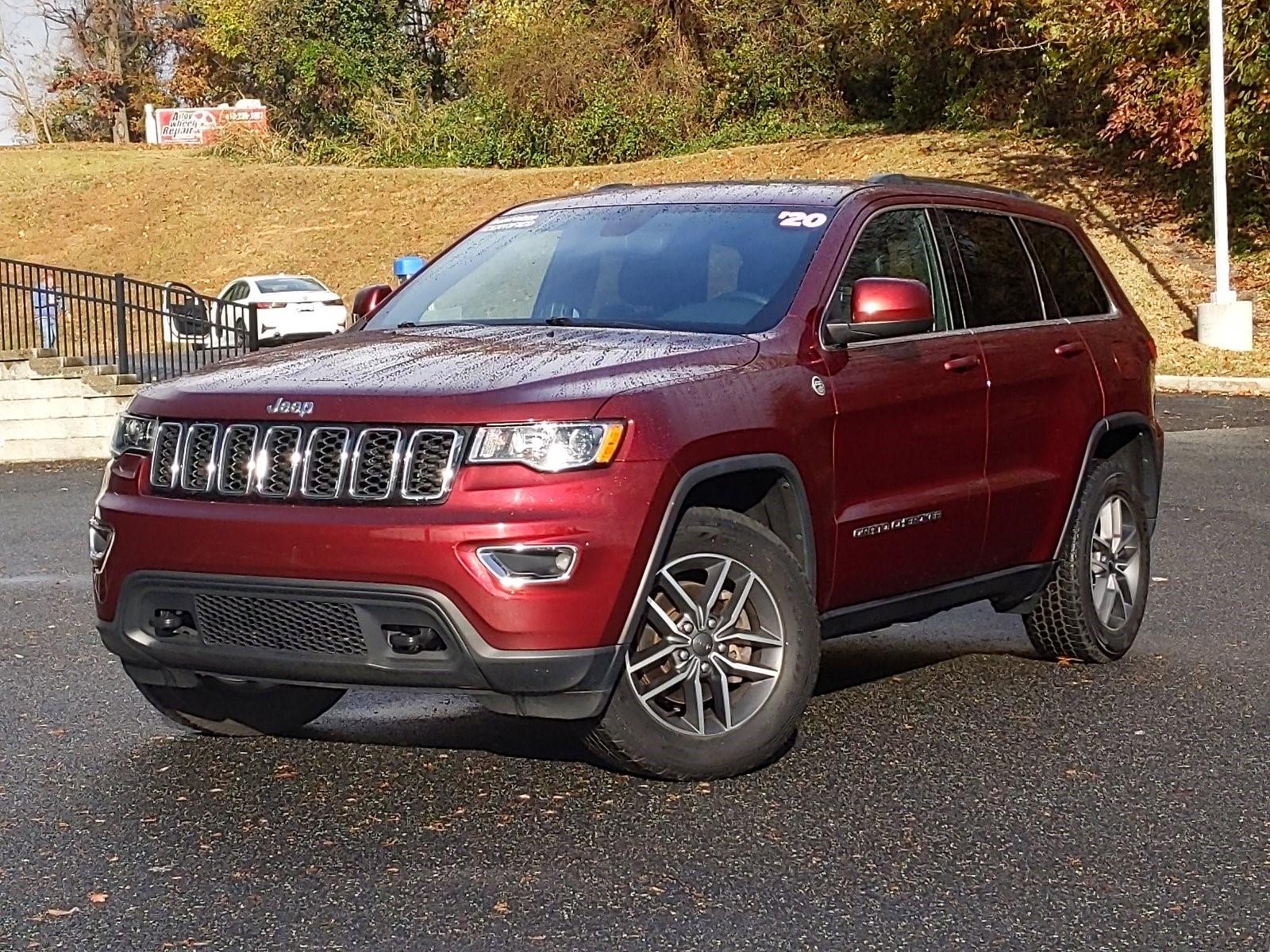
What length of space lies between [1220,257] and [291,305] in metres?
15.2

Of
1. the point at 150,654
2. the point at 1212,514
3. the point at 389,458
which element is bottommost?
the point at 1212,514

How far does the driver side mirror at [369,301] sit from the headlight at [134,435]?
1.50 metres

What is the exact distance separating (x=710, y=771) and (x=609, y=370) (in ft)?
3.95

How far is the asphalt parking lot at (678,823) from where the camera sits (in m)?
4.64

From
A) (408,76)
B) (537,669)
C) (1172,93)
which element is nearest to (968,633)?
(537,669)

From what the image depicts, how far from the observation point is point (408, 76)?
5216cm

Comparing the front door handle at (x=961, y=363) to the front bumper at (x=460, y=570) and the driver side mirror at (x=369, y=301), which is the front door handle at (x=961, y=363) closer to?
the front bumper at (x=460, y=570)

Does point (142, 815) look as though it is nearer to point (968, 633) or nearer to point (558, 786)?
point (558, 786)

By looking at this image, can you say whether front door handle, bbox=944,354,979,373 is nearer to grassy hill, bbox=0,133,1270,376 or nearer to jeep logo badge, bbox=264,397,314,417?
jeep logo badge, bbox=264,397,314,417

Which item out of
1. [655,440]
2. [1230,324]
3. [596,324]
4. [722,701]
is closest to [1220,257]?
→ [1230,324]

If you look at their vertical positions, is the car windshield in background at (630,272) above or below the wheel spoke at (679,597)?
above

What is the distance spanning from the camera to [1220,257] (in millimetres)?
24250

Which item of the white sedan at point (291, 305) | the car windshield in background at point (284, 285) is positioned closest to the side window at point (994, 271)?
the white sedan at point (291, 305)

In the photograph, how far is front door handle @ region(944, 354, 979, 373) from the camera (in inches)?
271
